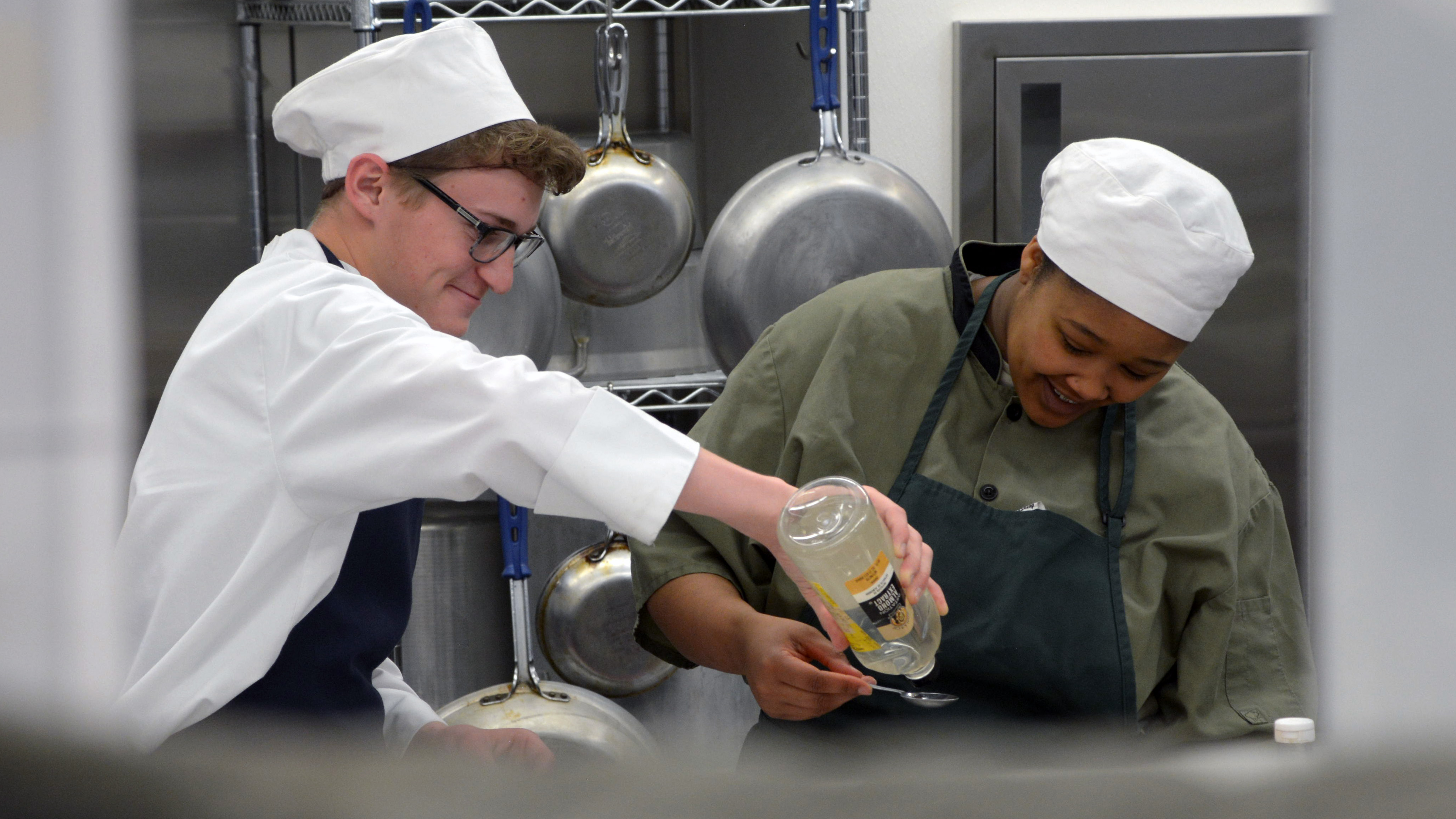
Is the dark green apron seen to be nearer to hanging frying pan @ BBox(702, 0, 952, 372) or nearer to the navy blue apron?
the navy blue apron

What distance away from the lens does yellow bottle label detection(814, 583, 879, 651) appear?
32.8 inches

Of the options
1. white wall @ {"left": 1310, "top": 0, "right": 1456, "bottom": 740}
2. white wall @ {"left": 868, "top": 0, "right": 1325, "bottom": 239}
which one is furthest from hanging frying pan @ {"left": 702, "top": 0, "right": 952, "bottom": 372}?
white wall @ {"left": 1310, "top": 0, "right": 1456, "bottom": 740}

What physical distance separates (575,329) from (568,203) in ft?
1.02

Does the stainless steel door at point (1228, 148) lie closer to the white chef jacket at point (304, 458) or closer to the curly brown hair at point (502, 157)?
the curly brown hair at point (502, 157)

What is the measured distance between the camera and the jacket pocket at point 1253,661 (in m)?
1.19

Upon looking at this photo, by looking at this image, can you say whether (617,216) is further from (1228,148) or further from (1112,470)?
(1228,148)

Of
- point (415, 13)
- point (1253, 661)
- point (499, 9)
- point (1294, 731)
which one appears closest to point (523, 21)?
point (499, 9)

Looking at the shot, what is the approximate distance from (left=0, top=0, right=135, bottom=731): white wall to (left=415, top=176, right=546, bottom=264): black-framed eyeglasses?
2.72 feet

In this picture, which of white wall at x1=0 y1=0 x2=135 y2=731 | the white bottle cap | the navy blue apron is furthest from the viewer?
the navy blue apron

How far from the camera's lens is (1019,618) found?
1.17 meters

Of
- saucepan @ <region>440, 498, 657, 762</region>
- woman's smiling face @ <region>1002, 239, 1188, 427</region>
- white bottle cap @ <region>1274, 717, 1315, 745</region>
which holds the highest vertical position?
woman's smiling face @ <region>1002, 239, 1188, 427</region>

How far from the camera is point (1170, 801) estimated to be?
24 centimetres

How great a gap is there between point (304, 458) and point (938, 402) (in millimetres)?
655

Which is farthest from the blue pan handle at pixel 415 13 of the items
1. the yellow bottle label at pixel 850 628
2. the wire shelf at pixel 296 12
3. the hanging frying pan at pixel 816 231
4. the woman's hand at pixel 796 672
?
the yellow bottle label at pixel 850 628
